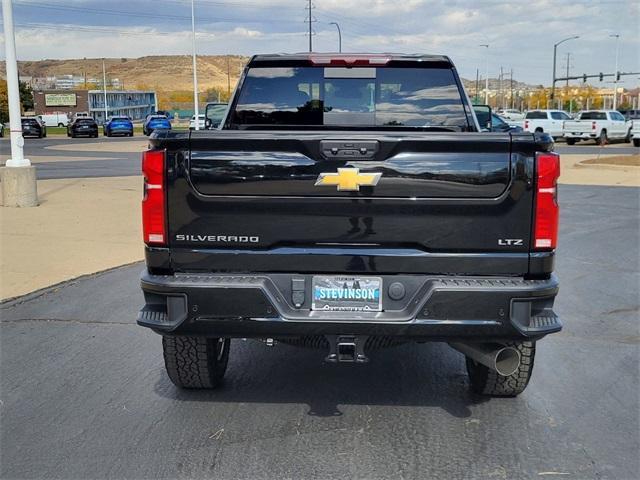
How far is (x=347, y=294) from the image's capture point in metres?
3.84

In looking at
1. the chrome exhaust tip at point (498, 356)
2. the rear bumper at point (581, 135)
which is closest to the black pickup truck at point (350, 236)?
the chrome exhaust tip at point (498, 356)

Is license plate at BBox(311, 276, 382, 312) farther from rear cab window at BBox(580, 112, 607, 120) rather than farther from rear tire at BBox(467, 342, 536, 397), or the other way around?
rear cab window at BBox(580, 112, 607, 120)

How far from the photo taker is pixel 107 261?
9.13m

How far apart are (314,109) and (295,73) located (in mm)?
308

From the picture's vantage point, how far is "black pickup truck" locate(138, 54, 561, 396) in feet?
12.3

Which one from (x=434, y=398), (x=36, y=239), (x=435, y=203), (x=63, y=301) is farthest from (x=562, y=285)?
(x=36, y=239)

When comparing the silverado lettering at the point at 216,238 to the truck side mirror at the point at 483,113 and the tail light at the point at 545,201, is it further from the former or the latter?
the truck side mirror at the point at 483,113

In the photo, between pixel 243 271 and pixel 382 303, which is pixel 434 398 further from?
pixel 243 271

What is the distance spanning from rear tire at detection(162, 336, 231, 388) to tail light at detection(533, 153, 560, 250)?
207 cm

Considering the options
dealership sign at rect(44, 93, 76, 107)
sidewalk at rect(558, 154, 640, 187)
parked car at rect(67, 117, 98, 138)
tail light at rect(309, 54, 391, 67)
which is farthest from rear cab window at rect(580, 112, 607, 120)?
dealership sign at rect(44, 93, 76, 107)

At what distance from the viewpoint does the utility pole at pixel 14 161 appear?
42.4 ft

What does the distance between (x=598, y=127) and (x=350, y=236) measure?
134 feet

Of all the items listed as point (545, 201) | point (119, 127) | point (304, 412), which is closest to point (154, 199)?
point (304, 412)

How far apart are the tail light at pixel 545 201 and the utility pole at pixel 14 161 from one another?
1140cm
